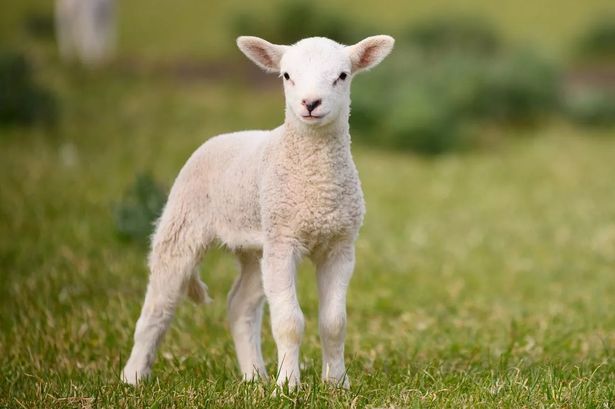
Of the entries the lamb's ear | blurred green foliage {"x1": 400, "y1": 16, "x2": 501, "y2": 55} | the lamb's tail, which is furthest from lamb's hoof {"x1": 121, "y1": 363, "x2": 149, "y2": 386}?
blurred green foliage {"x1": 400, "y1": 16, "x2": 501, "y2": 55}

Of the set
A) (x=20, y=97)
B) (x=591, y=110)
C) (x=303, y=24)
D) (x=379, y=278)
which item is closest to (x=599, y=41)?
(x=591, y=110)

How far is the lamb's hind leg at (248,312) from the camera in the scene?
5336mm

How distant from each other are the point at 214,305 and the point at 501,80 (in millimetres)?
10503

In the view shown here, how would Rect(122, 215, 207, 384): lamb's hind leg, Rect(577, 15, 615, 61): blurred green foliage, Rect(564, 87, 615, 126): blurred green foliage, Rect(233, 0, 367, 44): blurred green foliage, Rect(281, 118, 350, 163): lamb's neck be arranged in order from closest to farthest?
Rect(281, 118, 350, 163): lamb's neck
Rect(122, 215, 207, 384): lamb's hind leg
Rect(564, 87, 615, 126): blurred green foliage
Rect(233, 0, 367, 44): blurred green foliage
Rect(577, 15, 615, 61): blurred green foliage

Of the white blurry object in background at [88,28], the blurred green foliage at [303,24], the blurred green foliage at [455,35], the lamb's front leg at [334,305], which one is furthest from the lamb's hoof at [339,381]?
the blurred green foliage at [455,35]

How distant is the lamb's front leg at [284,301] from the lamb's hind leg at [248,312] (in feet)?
1.99

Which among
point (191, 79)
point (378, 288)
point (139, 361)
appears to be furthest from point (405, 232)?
point (191, 79)

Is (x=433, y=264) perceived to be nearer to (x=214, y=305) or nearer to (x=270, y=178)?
(x=214, y=305)

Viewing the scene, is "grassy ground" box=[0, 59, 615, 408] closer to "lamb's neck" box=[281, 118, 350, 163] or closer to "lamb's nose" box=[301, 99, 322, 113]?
"lamb's neck" box=[281, 118, 350, 163]

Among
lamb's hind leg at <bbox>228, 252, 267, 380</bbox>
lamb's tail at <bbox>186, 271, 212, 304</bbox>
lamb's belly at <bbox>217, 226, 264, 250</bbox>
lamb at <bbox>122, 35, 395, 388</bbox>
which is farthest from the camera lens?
lamb's tail at <bbox>186, 271, 212, 304</bbox>

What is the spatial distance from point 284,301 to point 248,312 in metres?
0.77

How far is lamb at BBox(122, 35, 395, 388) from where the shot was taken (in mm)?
4621

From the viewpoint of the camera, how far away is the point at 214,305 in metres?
7.23

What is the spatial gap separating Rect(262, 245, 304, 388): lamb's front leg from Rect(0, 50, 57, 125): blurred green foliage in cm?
1027
